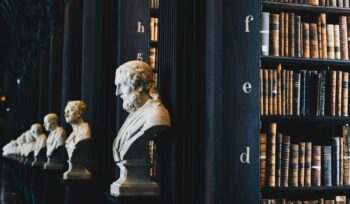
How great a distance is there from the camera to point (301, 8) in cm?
396

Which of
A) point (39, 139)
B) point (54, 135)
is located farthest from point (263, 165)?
point (39, 139)

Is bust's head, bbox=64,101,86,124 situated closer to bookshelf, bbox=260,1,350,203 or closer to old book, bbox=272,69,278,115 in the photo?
bookshelf, bbox=260,1,350,203

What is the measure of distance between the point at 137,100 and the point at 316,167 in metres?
1.23

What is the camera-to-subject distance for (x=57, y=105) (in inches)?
368

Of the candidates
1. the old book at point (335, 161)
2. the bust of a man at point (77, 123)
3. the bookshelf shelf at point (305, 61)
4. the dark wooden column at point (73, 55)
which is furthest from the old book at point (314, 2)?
the dark wooden column at point (73, 55)

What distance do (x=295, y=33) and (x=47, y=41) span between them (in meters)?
8.31

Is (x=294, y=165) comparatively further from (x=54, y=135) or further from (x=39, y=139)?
(x=39, y=139)

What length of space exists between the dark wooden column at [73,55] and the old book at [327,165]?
12.4ft

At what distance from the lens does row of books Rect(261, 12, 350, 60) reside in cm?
379

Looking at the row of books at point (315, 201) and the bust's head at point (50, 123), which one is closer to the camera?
the row of books at point (315, 201)

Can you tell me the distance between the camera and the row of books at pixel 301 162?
3604 mm

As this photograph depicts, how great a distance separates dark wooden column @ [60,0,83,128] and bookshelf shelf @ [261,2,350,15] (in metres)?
3.44

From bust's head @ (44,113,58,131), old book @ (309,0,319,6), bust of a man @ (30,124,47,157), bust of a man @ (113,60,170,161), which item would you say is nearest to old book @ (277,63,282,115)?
old book @ (309,0,319,6)

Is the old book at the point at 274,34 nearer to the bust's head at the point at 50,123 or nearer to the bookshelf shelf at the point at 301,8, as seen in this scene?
the bookshelf shelf at the point at 301,8
